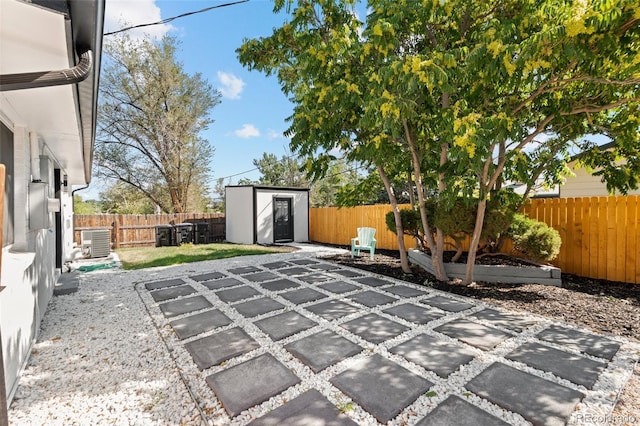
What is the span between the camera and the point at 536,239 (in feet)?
15.9

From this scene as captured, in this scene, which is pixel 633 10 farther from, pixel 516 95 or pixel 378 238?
pixel 378 238

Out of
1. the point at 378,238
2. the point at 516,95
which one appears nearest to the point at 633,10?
the point at 516,95

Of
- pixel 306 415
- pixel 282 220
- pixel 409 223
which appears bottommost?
pixel 306 415

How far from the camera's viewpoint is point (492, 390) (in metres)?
2.06

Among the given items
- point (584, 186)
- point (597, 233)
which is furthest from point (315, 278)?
point (584, 186)

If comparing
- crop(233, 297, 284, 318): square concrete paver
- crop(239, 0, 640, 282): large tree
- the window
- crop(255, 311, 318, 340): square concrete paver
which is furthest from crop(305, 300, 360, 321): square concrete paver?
the window

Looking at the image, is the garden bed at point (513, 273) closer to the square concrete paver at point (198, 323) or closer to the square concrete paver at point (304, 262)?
the square concrete paver at point (304, 262)

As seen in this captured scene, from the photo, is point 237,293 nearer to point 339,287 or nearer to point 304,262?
point 339,287

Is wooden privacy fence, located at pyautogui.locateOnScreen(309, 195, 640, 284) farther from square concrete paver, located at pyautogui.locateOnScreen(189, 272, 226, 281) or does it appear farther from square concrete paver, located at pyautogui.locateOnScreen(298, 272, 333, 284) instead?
square concrete paver, located at pyautogui.locateOnScreen(189, 272, 226, 281)

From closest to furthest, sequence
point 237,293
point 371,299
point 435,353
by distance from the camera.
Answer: point 435,353 → point 371,299 → point 237,293

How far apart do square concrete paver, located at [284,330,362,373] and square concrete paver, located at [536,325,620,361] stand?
1.98 meters

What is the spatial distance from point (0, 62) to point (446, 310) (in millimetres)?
4655

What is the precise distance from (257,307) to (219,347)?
3.61ft

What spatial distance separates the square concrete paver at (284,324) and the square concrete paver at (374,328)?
457 mm
